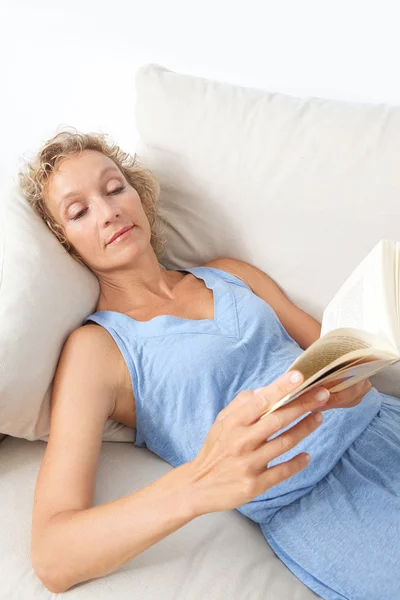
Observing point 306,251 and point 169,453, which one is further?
point 306,251

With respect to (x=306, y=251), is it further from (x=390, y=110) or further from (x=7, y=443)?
(x=7, y=443)

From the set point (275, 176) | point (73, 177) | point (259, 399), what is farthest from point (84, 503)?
point (275, 176)

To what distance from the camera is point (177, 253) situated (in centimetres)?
166

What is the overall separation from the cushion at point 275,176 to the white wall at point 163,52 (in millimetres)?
189

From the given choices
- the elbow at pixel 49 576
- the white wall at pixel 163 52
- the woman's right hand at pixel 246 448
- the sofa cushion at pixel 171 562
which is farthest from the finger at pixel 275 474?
the white wall at pixel 163 52

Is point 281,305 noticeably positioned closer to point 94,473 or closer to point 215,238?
point 215,238

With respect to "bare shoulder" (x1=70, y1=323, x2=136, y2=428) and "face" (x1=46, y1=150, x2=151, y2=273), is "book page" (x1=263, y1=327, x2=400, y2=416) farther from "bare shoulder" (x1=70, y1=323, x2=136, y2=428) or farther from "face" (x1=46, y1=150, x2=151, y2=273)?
"face" (x1=46, y1=150, x2=151, y2=273)

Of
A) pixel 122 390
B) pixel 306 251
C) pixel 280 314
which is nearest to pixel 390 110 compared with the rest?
pixel 306 251

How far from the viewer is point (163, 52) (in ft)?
5.90

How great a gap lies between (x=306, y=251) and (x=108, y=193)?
426 millimetres

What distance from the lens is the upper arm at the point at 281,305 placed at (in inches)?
60.1

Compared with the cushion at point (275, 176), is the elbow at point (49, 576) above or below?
below

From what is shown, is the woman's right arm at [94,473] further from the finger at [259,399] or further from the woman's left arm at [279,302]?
the woman's left arm at [279,302]

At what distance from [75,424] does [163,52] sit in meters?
1.04
